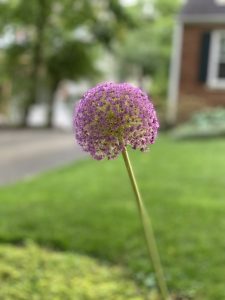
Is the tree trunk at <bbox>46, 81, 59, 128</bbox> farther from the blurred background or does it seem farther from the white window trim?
the white window trim

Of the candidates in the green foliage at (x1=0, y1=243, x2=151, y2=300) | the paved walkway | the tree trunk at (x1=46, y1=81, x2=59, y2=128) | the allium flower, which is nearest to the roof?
the paved walkway

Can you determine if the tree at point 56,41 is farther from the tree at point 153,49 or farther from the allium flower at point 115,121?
the allium flower at point 115,121

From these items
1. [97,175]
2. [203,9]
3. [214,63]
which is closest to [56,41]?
[203,9]

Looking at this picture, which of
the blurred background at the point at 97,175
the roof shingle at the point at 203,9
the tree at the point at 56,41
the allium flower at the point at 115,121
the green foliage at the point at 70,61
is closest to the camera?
the allium flower at the point at 115,121

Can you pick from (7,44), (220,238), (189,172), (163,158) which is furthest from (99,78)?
(220,238)

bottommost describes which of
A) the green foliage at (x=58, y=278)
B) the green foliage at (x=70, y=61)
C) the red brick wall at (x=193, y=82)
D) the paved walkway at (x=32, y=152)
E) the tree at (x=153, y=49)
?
the green foliage at (x=58, y=278)

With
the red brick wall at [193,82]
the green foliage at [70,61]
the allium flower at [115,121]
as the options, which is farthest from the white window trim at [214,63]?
the allium flower at [115,121]
